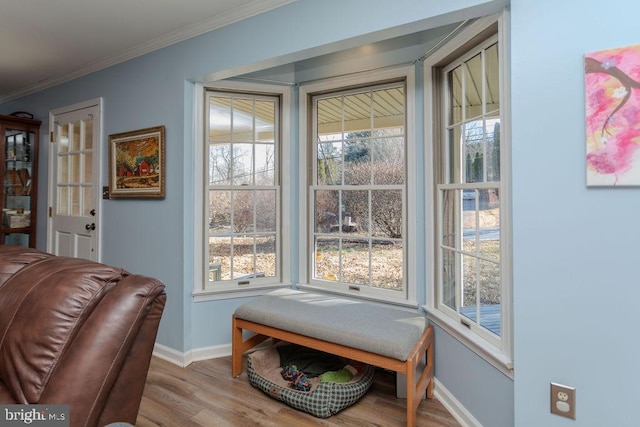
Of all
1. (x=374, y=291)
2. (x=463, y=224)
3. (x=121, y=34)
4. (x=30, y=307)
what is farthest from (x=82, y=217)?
(x=463, y=224)

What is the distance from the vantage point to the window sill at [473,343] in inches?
59.9

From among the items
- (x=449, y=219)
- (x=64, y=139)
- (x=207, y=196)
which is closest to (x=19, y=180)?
(x=64, y=139)

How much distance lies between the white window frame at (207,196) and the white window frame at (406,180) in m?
0.12

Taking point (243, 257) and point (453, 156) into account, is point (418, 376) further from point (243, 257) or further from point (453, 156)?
point (243, 257)

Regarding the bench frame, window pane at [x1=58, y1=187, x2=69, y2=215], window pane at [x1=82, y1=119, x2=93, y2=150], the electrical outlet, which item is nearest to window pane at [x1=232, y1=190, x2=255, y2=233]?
the bench frame

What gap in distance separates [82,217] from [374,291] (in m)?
2.77

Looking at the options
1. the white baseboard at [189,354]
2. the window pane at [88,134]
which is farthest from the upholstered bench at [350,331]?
the window pane at [88,134]

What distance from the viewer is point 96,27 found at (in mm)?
2430

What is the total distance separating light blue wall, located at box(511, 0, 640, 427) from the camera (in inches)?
48.0

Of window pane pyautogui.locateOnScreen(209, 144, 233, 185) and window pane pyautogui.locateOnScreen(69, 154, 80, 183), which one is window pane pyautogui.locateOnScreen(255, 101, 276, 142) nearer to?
window pane pyautogui.locateOnScreen(209, 144, 233, 185)

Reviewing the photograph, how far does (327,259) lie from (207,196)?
3.51ft

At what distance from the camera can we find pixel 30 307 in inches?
44.4

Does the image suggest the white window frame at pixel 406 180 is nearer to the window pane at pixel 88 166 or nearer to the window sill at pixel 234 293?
the window sill at pixel 234 293

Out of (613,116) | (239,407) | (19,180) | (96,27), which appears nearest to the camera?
(613,116)
